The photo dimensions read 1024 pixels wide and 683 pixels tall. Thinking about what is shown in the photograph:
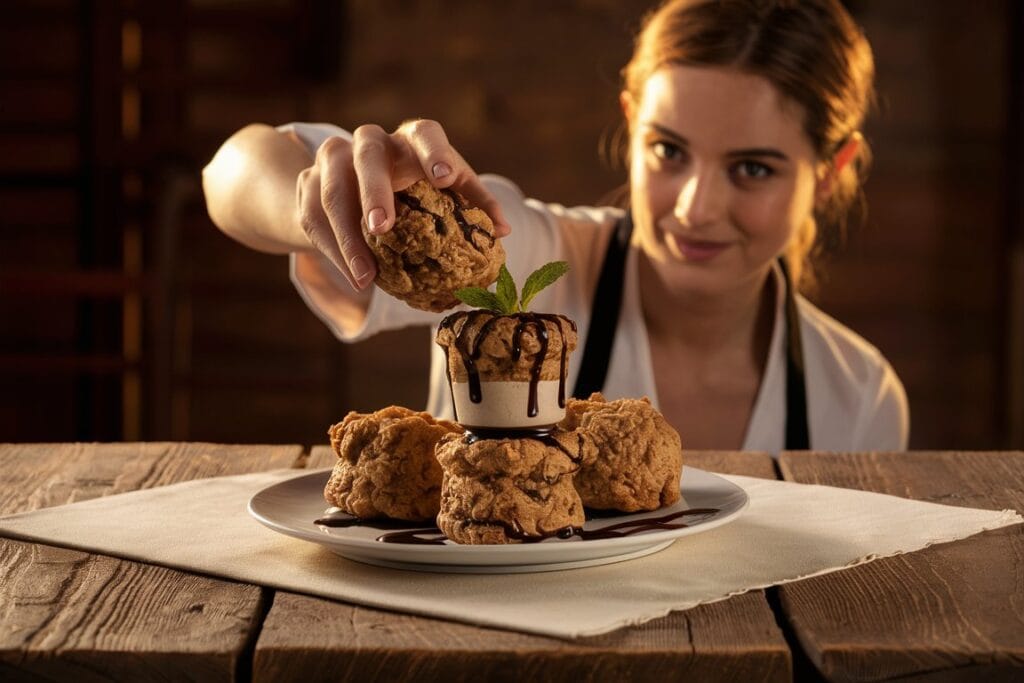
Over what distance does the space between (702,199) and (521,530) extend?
49.4 inches

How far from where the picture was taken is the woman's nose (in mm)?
2232

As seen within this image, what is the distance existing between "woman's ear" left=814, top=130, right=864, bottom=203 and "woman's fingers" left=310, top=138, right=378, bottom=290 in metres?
1.33

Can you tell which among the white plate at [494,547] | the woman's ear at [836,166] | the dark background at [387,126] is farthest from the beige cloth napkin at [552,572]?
the dark background at [387,126]

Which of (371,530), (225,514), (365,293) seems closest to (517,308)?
(371,530)

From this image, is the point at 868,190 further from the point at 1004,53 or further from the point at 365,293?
the point at 365,293

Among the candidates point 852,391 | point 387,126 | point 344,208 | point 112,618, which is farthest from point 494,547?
point 387,126

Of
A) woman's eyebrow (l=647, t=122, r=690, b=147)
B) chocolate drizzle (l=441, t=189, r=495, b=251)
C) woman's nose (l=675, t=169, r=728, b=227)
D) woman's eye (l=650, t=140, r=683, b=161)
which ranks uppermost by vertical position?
woman's eyebrow (l=647, t=122, r=690, b=147)

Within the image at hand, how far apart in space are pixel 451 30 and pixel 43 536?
10.9 ft

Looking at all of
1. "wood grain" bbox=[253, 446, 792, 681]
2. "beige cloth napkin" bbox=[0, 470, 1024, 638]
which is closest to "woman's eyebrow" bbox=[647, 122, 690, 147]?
"beige cloth napkin" bbox=[0, 470, 1024, 638]

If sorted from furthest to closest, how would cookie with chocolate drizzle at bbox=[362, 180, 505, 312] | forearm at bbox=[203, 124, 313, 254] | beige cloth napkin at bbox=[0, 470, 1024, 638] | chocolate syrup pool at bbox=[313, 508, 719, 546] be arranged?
forearm at bbox=[203, 124, 313, 254]
cookie with chocolate drizzle at bbox=[362, 180, 505, 312]
chocolate syrup pool at bbox=[313, 508, 719, 546]
beige cloth napkin at bbox=[0, 470, 1024, 638]

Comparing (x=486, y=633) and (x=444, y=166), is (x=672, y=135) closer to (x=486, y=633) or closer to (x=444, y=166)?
(x=444, y=166)

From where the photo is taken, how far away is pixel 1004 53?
4289mm

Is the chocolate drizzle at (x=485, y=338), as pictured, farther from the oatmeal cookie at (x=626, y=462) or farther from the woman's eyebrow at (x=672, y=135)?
the woman's eyebrow at (x=672, y=135)

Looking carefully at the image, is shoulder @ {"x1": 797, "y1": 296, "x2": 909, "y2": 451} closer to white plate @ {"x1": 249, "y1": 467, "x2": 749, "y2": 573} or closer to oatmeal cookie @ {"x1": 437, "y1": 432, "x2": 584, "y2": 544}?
white plate @ {"x1": 249, "y1": 467, "x2": 749, "y2": 573}
